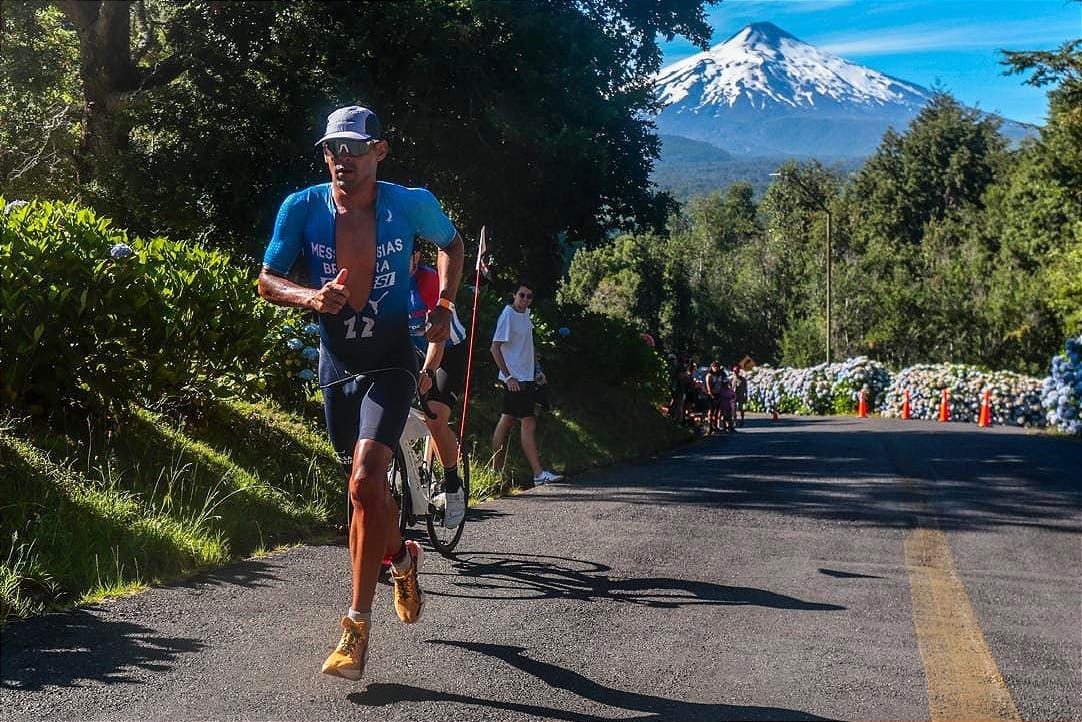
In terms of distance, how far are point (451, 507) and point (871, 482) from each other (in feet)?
24.1

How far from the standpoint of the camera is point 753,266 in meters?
92.7

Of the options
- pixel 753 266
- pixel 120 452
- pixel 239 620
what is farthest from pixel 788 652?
pixel 753 266

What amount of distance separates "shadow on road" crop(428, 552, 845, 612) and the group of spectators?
1964 centimetres

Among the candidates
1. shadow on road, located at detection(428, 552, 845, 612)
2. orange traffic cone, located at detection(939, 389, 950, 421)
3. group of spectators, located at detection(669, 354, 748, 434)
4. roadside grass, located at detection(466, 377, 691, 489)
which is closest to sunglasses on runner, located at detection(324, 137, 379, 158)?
shadow on road, located at detection(428, 552, 845, 612)

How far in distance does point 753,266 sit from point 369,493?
3517 inches

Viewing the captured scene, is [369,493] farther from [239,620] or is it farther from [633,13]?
[633,13]

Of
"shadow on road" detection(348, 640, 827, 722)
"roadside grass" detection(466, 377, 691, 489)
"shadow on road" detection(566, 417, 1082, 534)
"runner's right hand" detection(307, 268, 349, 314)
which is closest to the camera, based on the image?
"shadow on road" detection(348, 640, 827, 722)

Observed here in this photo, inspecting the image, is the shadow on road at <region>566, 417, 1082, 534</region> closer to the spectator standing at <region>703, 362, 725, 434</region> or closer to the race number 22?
the race number 22

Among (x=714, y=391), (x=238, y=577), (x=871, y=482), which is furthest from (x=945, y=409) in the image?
(x=238, y=577)

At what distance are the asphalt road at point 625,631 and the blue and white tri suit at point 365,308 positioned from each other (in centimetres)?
107

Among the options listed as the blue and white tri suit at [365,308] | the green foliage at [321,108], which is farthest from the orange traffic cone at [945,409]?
the blue and white tri suit at [365,308]

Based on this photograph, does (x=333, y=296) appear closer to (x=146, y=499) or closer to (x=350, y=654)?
(x=350, y=654)

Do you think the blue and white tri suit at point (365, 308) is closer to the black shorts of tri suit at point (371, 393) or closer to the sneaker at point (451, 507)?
the black shorts of tri suit at point (371, 393)

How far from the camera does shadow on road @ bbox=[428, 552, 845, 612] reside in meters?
6.76
